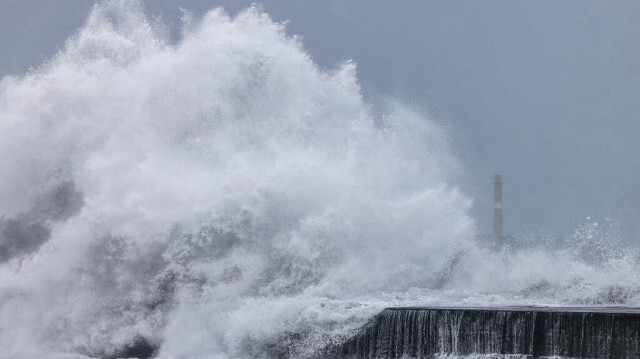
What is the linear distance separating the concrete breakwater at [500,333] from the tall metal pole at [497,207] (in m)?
56.2

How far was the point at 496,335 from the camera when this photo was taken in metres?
12.7

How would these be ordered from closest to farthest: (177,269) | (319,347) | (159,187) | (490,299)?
(319,347) → (490,299) → (177,269) → (159,187)

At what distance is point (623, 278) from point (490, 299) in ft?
7.68

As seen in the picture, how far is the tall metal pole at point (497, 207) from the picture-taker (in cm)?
6944

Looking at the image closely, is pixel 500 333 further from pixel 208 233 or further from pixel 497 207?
pixel 497 207

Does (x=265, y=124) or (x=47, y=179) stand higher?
(x=265, y=124)

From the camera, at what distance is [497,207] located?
70.6 m

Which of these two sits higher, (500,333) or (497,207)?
(497,207)

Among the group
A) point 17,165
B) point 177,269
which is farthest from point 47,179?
point 177,269

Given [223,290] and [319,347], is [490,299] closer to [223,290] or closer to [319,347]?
[319,347]

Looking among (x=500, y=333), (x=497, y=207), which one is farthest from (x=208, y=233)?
(x=497, y=207)

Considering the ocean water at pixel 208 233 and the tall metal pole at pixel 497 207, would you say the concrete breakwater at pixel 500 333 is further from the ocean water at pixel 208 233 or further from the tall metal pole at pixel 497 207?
the tall metal pole at pixel 497 207

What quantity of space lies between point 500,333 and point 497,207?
193 ft

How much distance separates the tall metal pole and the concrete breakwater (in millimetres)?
56167
